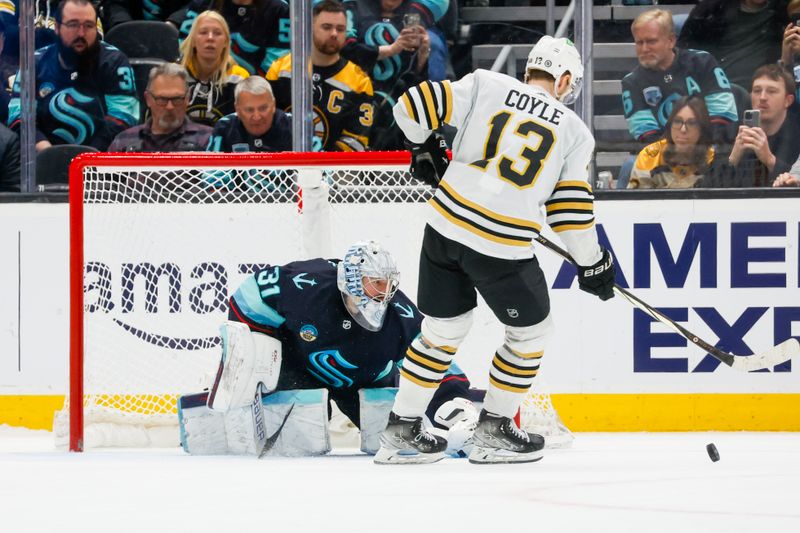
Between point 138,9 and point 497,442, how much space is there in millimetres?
2606

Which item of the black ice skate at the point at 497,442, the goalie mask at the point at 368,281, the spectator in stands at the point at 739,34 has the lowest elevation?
the black ice skate at the point at 497,442

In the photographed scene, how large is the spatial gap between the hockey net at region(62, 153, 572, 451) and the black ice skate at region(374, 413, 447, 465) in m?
0.92

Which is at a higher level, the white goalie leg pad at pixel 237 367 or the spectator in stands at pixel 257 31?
the spectator in stands at pixel 257 31

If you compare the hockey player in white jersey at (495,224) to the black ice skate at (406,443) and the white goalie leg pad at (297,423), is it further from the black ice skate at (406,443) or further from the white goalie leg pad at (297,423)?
the white goalie leg pad at (297,423)

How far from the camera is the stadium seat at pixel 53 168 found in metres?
4.70

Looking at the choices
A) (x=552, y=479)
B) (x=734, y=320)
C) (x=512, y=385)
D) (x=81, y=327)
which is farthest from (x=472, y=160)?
(x=734, y=320)

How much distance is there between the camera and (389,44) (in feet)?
15.4

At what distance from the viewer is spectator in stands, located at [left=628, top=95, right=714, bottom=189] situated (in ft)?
15.1

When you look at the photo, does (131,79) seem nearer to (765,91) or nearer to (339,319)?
(339,319)

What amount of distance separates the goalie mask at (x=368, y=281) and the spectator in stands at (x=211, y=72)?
4.72 feet

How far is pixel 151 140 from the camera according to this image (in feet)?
15.5

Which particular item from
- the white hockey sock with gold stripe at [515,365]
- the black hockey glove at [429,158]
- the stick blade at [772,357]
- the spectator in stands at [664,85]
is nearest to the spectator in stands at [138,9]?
the spectator in stands at [664,85]

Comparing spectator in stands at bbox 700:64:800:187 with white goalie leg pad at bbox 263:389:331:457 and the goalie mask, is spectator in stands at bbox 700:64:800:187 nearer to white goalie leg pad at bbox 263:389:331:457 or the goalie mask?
the goalie mask

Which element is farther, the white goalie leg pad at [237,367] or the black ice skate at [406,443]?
the white goalie leg pad at [237,367]
